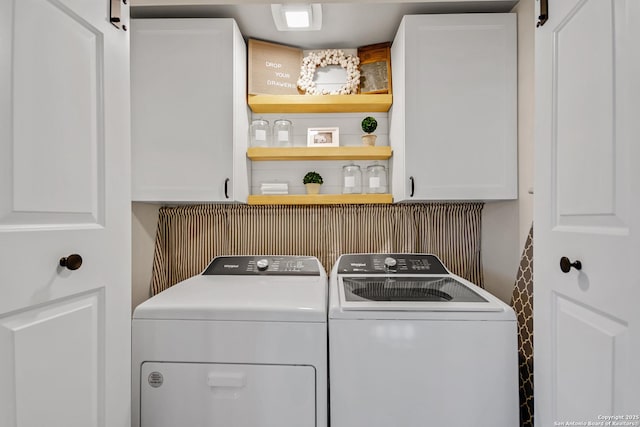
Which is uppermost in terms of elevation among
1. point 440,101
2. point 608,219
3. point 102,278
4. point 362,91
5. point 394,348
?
point 362,91

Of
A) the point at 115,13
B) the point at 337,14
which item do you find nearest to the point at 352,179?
the point at 337,14

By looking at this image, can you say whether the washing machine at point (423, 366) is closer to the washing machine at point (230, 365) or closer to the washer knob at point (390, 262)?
the washing machine at point (230, 365)

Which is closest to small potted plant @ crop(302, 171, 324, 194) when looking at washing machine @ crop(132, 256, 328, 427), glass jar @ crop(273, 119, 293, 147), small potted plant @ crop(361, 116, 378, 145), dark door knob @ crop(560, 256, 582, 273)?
glass jar @ crop(273, 119, 293, 147)

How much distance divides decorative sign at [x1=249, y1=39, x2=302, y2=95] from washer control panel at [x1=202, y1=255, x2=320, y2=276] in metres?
0.99

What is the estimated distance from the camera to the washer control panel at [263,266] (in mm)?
1945

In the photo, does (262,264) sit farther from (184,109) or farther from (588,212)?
(588,212)

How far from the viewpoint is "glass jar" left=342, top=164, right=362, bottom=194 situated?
2150 millimetres

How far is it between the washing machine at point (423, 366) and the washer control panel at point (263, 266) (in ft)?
2.08

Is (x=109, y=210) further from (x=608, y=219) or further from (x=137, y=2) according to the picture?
(x=608, y=219)

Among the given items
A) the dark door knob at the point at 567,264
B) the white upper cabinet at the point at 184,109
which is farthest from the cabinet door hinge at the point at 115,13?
the dark door knob at the point at 567,264

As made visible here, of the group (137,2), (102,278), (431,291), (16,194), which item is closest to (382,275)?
(431,291)

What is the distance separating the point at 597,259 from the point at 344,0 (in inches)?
54.7

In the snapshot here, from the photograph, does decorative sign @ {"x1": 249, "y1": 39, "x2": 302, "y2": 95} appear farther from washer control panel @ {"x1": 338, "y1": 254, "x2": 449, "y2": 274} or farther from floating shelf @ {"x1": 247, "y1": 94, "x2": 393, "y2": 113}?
washer control panel @ {"x1": 338, "y1": 254, "x2": 449, "y2": 274}

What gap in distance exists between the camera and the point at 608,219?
0.83 metres
